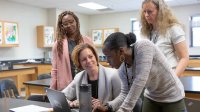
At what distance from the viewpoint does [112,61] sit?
109 centimetres

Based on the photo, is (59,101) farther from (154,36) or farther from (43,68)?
(43,68)

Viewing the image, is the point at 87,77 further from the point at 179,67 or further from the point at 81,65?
the point at 179,67

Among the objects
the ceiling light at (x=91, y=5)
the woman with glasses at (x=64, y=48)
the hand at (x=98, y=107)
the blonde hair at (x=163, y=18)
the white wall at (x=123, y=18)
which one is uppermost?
the ceiling light at (x=91, y=5)

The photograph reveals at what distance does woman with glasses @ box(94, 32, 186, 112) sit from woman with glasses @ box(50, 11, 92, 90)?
0.79m

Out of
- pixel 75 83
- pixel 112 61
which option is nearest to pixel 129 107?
pixel 112 61

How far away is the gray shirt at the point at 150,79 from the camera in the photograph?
Result: 1149 millimetres

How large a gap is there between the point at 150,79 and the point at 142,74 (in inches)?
5.2

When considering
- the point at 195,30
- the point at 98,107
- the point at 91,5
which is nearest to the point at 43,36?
the point at 91,5

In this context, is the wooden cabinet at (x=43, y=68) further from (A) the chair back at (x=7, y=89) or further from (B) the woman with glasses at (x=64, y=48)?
(B) the woman with glasses at (x=64, y=48)

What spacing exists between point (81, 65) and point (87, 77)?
0.34 ft

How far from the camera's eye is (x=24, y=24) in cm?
665

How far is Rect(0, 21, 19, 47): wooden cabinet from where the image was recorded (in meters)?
5.72

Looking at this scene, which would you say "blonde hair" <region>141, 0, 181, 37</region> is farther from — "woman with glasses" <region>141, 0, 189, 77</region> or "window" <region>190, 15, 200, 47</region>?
"window" <region>190, 15, 200, 47</region>

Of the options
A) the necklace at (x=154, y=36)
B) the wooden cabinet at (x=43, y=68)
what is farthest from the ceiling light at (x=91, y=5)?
the necklace at (x=154, y=36)
